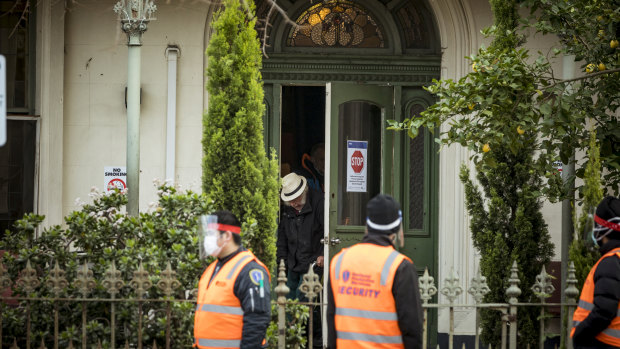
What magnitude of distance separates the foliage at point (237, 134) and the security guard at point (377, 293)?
2566 millimetres

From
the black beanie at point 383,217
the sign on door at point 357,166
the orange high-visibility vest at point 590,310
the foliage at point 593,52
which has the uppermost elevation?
the foliage at point 593,52

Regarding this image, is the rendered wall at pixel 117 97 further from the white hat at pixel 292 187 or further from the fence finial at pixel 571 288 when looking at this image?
the fence finial at pixel 571 288

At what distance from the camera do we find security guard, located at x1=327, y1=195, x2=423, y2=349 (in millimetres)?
→ 4453

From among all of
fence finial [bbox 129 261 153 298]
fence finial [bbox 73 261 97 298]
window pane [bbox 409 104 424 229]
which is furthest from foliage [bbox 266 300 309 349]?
window pane [bbox 409 104 424 229]

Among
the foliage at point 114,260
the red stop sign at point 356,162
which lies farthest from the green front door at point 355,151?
the foliage at point 114,260

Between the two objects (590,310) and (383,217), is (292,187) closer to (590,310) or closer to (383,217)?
(590,310)

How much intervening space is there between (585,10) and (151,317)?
448 centimetres

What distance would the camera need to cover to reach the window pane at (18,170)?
31.1 ft

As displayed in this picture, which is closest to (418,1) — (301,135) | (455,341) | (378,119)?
(378,119)

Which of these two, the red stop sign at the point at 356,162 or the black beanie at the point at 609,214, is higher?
the red stop sign at the point at 356,162

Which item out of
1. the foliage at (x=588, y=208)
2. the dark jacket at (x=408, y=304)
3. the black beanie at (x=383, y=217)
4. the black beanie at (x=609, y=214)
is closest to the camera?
the dark jacket at (x=408, y=304)

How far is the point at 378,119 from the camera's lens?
33.2 feet

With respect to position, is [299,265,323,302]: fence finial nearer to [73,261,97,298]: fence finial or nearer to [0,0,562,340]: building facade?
[73,261,97,298]: fence finial

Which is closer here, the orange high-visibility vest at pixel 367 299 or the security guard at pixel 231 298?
the orange high-visibility vest at pixel 367 299
